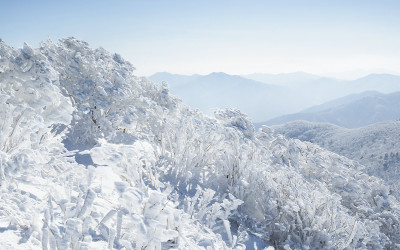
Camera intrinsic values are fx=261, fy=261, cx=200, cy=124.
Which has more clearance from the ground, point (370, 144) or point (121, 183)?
point (121, 183)

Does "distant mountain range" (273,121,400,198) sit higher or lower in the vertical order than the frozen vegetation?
lower

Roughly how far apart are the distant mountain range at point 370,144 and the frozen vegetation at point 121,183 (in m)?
53.4

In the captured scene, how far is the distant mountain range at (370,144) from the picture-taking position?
6044 cm

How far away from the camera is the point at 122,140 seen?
4.79 m

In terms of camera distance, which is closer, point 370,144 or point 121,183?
point 121,183

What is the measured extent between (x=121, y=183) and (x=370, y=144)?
88531mm

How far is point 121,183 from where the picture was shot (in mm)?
1674

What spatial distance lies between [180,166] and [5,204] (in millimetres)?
2305

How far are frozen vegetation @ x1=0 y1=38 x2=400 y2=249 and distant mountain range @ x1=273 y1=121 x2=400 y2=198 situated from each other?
5342 cm

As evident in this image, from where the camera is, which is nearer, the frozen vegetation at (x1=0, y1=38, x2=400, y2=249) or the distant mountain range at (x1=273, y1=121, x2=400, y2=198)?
the frozen vegetation at (x1=0, y1=38, x2=400, y2=249)

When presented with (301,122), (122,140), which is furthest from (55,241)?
(301,122)

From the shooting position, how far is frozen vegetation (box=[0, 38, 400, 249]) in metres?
1.64

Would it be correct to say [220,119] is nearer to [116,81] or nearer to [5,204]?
[116,81]

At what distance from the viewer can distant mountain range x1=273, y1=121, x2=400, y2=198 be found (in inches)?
2379
